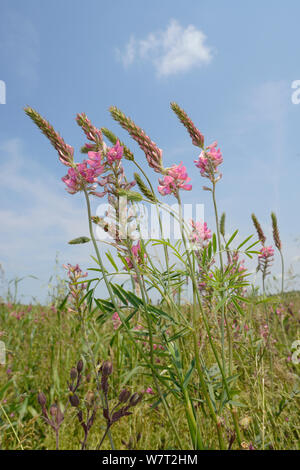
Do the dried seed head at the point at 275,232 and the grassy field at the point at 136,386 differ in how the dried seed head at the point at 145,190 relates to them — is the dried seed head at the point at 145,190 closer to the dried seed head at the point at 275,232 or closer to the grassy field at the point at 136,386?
the grassy field at the point at 136,386

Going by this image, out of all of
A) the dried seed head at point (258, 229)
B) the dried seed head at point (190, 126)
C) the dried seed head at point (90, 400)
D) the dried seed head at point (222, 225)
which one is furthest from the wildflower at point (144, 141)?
the dried seed head at point (258, 229)

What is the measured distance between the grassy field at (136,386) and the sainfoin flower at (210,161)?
79 cm

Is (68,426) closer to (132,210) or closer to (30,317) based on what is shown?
(132,210)

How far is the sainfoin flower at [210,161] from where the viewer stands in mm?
1911

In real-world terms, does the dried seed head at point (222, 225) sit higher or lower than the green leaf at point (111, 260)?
higher

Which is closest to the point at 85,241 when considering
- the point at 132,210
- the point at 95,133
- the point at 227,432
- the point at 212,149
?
the point at 132,210

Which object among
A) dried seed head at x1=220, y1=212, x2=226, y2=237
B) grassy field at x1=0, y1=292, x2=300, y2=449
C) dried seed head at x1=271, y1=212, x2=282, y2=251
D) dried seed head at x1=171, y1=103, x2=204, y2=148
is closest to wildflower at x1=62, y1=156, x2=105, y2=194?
grassy field at x1=0, y1=292, x2=300, y2=449

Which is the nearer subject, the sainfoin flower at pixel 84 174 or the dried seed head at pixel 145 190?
the sainfoin flower at pixel 84 174

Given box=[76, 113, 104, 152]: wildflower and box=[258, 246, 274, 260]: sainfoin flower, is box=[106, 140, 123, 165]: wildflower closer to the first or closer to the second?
box=[76, 113, 104, 152]: wildflower

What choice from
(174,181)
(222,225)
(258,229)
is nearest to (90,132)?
(174,181)

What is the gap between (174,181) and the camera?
5.03ft

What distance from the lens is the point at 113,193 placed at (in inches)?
50.9

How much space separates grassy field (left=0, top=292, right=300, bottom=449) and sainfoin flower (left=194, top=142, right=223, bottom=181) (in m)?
0.79

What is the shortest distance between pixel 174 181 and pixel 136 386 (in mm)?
2042
